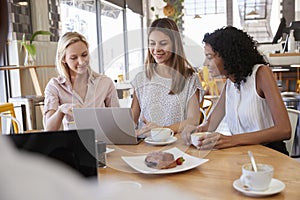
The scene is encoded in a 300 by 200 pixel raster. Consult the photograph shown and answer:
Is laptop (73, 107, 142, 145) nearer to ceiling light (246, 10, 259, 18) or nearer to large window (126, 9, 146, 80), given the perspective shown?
large window (126, 9, 146, 80)

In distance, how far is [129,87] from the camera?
101 inches

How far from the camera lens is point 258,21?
33.3 ft

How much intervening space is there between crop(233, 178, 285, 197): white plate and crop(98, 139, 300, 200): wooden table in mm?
12

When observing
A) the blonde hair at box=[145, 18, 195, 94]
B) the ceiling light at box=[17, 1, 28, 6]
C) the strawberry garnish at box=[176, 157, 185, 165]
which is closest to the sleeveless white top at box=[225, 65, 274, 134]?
the blonde hair at box=[145, 18, 195, 94]

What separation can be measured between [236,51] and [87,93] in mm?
902

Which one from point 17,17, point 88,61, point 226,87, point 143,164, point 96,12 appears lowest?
point 143,164

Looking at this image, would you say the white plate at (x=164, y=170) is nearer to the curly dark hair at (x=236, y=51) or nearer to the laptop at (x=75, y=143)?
the laptop at (x=75, y=143)

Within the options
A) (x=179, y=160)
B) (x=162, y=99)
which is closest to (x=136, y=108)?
(x=162, y=99)

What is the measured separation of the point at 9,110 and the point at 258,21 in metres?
8.65

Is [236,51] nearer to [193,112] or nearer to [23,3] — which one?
[193,112]

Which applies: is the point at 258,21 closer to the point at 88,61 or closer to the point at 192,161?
the point at 88,61

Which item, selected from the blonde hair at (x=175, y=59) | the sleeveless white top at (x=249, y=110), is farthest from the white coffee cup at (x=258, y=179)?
the blonde hair at (x=175, y=59)

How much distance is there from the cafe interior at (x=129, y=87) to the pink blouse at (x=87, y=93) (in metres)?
0.12

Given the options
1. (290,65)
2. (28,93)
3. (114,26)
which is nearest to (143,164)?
(28,93)
